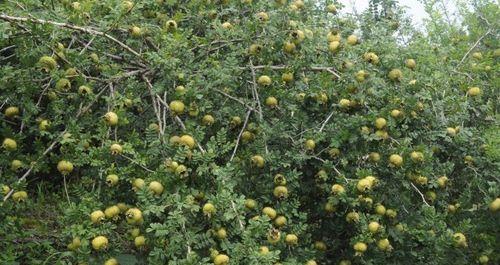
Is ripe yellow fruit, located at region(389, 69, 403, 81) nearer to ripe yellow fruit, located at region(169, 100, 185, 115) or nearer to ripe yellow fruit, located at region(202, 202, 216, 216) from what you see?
ripe yellow fruit, located at region(169, 100, 185, 115)

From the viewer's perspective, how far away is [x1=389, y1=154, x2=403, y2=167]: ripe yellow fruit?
9.03 ft

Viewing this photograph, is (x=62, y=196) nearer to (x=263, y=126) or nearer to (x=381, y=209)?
(x=263, y=126)

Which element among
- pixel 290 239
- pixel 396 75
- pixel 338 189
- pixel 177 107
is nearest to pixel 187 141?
pixel 177 107

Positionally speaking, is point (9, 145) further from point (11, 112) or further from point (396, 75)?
point (396, 75)

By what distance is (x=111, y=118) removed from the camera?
248cm

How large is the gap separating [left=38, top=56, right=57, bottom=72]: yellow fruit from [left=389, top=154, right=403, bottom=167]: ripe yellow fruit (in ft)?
4.84

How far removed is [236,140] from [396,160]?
0.69 metres

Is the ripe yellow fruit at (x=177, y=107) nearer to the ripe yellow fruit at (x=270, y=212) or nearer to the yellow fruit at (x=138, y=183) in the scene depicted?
the yellow fruit at (x=138, y=183)

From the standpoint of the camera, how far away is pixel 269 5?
3139mm

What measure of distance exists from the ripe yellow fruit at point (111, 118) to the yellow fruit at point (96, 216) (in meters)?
0.39

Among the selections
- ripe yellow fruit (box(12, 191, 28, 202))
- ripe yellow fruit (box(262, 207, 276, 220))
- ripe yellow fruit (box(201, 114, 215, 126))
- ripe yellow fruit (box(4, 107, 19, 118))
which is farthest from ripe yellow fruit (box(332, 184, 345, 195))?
ripe yellow fruit (box(4, 107, 19, 118))

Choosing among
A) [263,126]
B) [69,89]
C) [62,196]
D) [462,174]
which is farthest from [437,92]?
[62,196]

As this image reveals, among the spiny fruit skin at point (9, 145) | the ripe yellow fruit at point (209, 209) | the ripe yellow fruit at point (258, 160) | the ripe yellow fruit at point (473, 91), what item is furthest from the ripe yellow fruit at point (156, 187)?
the ripe yellow fruit at point (473, 91)

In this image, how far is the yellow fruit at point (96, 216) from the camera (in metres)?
2.25
